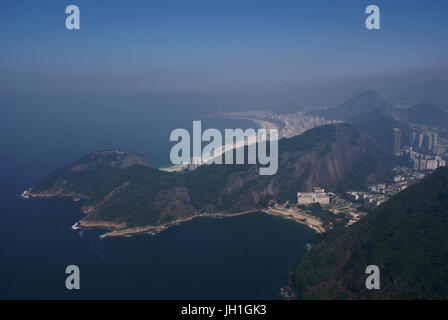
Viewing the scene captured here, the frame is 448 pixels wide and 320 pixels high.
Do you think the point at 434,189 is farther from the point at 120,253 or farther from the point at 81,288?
the point at 81,288

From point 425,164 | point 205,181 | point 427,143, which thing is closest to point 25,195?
point 205,181

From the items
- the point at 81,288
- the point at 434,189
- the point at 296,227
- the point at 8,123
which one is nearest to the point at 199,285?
the point at 81,288

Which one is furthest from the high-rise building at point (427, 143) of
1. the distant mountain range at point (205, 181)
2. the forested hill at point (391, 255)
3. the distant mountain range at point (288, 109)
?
the distant mountain range at point (288, 109)

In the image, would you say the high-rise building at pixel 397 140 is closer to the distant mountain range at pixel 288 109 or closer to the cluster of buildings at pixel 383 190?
the cluster of buildings at pixel 383 190

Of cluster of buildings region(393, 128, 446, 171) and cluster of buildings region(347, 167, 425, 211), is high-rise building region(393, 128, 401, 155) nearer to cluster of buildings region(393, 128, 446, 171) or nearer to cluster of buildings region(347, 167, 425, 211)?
cluster of buildings region(393, 128, 446, 171)

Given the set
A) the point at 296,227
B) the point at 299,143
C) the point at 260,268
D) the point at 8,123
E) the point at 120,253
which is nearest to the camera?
the point at 260,268

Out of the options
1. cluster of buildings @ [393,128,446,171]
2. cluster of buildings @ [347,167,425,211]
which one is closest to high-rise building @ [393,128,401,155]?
cluster of buildings @ [393,128,446,171]

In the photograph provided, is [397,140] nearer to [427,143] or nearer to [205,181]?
[427,143]
